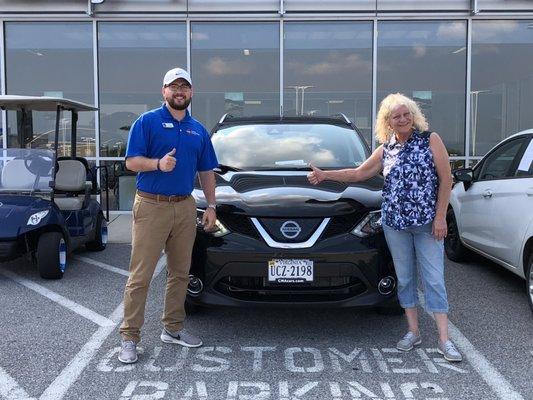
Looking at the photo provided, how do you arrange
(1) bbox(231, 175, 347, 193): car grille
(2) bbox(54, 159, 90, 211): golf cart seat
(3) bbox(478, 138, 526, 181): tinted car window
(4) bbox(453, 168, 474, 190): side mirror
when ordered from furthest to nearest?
1. (2) bbox(54, 159, 90, 211): golf cart seat
2. (4) bbox(453, 168, 474, 190): side mirror
3. (3) bbox(478, 138, 526, 181): tinted car window
4. (1) bbox(231, 175, 347, 193): car grille

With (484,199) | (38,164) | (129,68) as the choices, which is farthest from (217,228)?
(129,68)

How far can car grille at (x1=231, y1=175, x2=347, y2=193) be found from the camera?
13.8ft

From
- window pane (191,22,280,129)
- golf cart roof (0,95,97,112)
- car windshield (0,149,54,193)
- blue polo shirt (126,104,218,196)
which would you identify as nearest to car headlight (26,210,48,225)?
car windshield (0,149,54,193)

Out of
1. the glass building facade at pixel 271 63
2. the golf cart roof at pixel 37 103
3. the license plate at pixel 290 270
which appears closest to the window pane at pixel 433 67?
the glass building facade at pixel 271 63

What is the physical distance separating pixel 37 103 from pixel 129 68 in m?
4.22

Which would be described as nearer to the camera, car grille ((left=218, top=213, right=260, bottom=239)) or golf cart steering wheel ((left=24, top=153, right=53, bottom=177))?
car grille ((left=218, top=213, right=260, bottom=239))

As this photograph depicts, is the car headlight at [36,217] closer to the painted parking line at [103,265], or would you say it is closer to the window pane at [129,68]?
the painted parking line at [103,265]

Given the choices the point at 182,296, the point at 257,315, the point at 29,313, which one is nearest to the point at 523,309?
the point at 257,315

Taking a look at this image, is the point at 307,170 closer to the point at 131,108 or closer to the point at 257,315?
the point at 257,315

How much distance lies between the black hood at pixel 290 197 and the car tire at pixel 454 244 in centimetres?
252

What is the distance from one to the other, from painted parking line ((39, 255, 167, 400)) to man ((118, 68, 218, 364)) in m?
0.26

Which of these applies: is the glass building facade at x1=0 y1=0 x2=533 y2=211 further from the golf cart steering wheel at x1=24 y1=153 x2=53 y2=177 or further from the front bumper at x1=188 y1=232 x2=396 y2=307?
the front bumper at x1=188 y1=232 x2=396 y2=307

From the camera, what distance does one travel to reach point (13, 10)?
10.4 metres

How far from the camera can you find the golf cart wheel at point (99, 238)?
7254 mm
